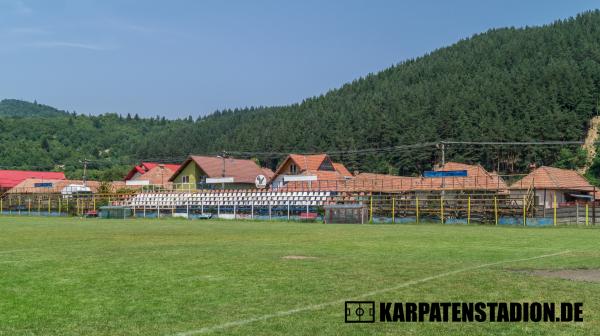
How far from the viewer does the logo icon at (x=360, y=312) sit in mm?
8766

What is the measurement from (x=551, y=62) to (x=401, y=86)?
139 feet

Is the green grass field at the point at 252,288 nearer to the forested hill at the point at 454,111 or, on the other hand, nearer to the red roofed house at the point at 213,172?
the red roofed house at the point at 213,172

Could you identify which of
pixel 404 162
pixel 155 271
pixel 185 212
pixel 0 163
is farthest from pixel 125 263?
pixel 0 163

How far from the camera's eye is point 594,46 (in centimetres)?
14888

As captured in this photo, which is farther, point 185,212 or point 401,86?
point 401,86

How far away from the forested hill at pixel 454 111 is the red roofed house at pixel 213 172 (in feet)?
107

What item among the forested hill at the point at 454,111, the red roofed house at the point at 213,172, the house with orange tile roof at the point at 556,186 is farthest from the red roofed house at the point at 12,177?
the house with orange tile roof at the point at 556,186

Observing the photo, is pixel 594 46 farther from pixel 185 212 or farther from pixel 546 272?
pixel 546 272

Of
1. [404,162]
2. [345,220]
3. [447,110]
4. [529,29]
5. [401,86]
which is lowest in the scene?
[345,220]

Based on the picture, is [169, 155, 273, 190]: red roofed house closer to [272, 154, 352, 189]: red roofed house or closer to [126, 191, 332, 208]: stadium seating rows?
[272, 154, 352, 189]: red roofed house

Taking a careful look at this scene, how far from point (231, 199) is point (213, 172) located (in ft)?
96.1

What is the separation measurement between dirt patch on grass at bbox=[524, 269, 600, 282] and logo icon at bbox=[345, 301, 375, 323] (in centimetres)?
534

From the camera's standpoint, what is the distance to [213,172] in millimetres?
95188

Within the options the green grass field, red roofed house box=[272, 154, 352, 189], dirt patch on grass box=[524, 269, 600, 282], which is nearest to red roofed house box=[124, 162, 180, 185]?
red roofed house box=[272, 154, 352, 189]
